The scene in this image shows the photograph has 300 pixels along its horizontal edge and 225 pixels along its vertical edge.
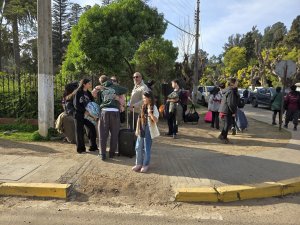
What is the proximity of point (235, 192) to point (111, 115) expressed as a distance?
116 inches

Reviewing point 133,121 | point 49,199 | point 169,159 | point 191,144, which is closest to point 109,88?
point 133,121

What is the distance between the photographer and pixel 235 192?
19.2 feet

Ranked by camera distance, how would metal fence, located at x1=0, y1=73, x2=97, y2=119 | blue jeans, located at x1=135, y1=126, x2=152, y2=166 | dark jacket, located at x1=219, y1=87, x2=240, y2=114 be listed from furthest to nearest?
metal fence, located at x1=0, y1=73, x2=97, y2=119, dark jacket, located at x1=219, y1=87, x2=240, y2=114, blue jeans, located at x1=135, y1=126, x2=152, y2=166

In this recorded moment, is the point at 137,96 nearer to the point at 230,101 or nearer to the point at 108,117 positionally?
the point at 108,117

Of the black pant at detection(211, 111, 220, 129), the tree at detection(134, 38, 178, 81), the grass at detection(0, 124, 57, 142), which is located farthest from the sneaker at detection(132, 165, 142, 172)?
the tree at detection(134, 38, 178, 81)

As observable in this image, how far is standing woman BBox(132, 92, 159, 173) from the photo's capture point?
6824 mm

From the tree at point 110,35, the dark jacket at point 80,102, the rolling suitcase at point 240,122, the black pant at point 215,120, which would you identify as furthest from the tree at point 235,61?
the dark jacket at point 80,102

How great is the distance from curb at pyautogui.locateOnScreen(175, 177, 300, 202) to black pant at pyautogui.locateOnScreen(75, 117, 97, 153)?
3153mm

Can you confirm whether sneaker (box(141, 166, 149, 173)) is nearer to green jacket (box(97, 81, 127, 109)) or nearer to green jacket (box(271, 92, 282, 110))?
green jacket (box(97, 81, 127, 109))

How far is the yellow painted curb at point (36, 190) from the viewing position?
579 cm

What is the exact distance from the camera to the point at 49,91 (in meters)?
9.84

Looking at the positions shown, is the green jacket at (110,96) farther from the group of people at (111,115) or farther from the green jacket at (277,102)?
the green jacket at (277,102)

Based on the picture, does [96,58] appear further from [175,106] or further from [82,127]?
[82,127]

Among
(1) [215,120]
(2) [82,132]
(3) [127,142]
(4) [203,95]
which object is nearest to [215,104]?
(1) [215,120]
